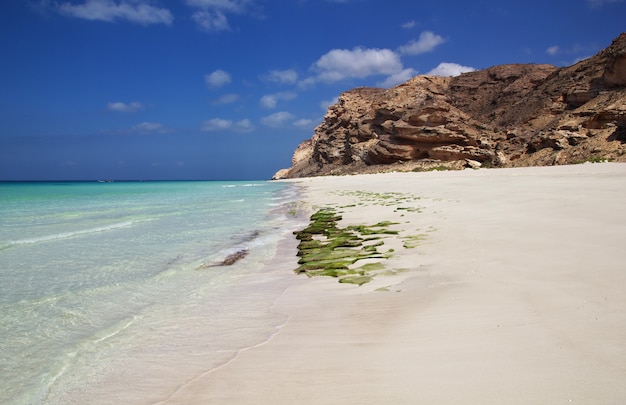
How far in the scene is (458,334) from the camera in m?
2.35

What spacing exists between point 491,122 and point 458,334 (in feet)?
216

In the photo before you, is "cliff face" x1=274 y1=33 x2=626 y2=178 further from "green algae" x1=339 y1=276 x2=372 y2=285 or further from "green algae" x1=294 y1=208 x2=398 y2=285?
"green algae" x1=339 y1=276 x2=372 y2=285

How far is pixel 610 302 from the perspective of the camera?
2.47 meters

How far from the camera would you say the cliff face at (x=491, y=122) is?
2955 centimetres

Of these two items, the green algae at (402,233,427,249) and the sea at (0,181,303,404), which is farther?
the green algae at (402,233,427,249)

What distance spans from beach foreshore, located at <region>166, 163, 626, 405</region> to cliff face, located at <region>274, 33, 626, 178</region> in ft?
83.7

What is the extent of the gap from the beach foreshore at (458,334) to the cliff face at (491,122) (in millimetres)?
25515

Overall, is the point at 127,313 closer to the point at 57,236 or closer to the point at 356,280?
the point at 356,280

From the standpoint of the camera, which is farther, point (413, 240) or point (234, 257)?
point (234, 257)

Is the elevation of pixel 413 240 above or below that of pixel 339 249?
above

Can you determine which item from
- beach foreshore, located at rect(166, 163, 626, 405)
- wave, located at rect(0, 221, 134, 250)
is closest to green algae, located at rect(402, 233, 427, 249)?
beach foreshore, located at rect(166, 163, 626, 405)

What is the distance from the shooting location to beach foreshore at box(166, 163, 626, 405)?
1.74 m

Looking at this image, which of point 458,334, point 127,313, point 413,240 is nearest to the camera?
point 458,334

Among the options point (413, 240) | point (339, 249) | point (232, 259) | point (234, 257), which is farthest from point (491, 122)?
point (232, 259)
